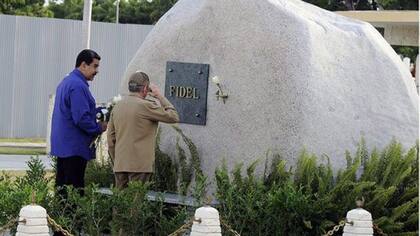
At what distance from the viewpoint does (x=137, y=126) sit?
10.4m

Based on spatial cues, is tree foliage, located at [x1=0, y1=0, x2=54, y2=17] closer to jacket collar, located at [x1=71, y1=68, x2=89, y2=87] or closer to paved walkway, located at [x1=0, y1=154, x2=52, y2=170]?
paved walkway, located at [x1=0, y1=154, x2=52, y2=170]

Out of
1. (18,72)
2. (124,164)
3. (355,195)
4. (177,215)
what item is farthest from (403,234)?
(18,72)

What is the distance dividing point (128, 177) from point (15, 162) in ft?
36.1

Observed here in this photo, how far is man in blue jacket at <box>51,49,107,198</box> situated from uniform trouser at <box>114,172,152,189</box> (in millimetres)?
370

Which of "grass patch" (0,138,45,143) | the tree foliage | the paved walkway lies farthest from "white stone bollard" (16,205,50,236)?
the tree foliage

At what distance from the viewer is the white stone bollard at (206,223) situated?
336 inches

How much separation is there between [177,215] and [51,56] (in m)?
20.2

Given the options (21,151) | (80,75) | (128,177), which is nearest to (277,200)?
(128,177)

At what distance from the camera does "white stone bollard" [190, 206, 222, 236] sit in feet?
28.0

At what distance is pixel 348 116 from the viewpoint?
35.7 ft

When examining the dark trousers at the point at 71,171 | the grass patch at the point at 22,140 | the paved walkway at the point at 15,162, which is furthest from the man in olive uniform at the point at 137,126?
the grass patch at the point at 22,140

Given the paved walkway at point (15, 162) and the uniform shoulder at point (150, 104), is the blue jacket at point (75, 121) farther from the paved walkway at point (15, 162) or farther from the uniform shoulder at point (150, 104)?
the paved walkway at point (15, 162)

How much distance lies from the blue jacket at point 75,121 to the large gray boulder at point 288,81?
1075 mm

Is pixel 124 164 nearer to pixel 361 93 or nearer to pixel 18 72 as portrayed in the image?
pixel 361 93
